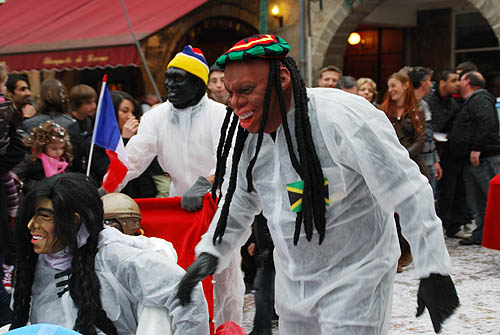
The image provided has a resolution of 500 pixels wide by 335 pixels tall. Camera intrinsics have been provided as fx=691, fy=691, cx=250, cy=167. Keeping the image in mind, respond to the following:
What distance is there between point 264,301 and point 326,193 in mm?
2470

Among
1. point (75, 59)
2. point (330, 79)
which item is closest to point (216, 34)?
point (75, 59)

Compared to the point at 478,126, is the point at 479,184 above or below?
below

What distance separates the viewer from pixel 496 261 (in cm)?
705

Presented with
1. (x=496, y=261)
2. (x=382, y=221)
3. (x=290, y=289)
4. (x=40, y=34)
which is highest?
(x=40, y=34)

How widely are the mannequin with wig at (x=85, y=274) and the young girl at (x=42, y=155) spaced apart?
2661 mm

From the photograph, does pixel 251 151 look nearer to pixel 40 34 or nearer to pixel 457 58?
pixel 40 34

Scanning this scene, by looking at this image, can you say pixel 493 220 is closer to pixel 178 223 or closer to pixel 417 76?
pixel 417 76

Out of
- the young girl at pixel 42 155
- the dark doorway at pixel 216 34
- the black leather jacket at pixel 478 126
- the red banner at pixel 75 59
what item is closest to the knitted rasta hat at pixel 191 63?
the young girl at pixel 42 155

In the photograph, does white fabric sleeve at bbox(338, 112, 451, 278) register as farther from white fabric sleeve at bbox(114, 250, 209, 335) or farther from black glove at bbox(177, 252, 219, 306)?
white fabric sleeve at bbox(114, 250, 209, 335)

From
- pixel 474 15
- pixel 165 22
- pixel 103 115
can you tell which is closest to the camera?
pixel 103 115

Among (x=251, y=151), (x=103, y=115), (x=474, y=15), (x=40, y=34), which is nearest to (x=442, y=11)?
(x=474, y=15)

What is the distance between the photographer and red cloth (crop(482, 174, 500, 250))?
6.08 metres

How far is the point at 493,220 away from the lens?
6.12 meters

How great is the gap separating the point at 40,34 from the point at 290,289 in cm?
1063
